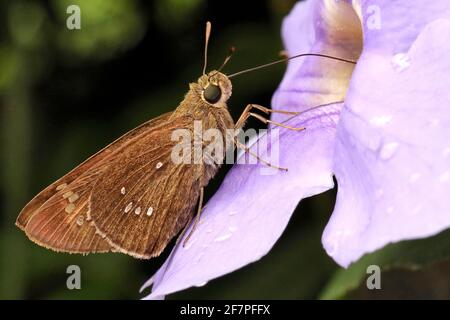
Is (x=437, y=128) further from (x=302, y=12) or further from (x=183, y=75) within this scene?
(x=183, y=75)

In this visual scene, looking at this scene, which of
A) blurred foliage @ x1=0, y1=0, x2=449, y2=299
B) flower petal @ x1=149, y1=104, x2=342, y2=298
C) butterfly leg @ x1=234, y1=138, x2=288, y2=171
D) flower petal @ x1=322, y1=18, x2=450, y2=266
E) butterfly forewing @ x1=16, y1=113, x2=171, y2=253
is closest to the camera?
flower petal @ x1=322, y1=18, x2=450, y2=266

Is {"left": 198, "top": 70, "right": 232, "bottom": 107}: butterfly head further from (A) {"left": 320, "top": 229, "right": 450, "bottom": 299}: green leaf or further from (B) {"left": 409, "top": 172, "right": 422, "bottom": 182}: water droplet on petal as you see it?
(B) {"left": 409, "top": 172, "right": 422, "bottom": 182}: water droplet on petal

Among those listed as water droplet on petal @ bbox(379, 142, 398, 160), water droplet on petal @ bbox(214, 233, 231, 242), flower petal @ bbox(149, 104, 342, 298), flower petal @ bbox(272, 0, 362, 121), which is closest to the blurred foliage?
flower petal @ bbox(272, 0, 362, 121)

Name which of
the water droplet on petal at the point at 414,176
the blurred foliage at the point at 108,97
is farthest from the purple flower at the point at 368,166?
the blurred foliage at the point at 108,97

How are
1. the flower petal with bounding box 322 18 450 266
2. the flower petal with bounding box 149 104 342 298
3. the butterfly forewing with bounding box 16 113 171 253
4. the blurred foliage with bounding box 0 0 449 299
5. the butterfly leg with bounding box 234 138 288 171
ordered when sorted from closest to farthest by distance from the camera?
the flower petal with bounding box 322 18 450 266, the flower petal with bounding box 149 104 342 298, the butterfly leg with bounding box 234 138 288 171, the butterfly forewing with bounding box 16 113 171 253, the blurred foliage with bounding box 0 0 449 299

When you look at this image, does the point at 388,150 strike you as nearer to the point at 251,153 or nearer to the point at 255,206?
the point at 255,206
